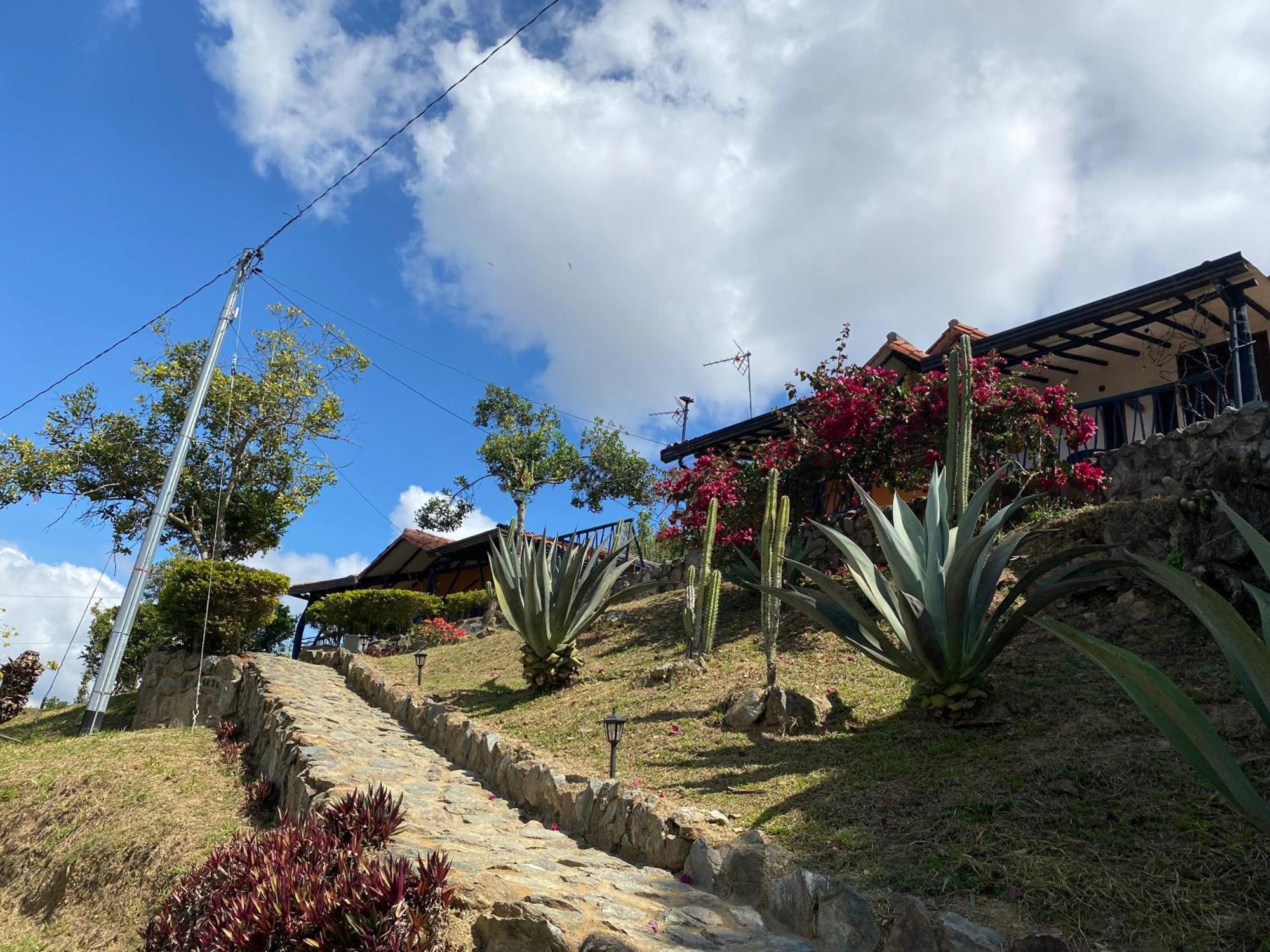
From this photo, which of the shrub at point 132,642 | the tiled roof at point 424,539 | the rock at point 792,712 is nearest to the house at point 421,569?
the tiled roof at point 424,539

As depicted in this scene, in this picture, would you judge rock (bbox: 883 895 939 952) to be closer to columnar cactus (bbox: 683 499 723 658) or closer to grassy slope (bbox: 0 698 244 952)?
grassy slope (bbox: 0 698 244 952)

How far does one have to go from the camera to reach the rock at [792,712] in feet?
17.8

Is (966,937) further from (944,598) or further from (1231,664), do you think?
(944,598)

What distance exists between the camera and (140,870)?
563 centimetres

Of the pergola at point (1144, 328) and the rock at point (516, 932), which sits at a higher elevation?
the pergola at point (1144, 328)

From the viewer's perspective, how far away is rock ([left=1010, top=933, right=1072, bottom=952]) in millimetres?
2500

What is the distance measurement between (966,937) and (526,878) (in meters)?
1.96

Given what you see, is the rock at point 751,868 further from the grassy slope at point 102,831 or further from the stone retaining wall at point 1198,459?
the stone retaining wall at point 1198,459

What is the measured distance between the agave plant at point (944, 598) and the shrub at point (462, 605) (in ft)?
46.0

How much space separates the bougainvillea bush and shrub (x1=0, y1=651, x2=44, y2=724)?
1143 cm

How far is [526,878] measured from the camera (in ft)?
12.2

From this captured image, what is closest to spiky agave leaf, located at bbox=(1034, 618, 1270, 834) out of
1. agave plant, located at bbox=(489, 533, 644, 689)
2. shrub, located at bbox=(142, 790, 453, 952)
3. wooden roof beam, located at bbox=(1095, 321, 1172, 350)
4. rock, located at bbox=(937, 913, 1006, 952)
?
rock, located at bbox=(937, 913, 1006, 952)

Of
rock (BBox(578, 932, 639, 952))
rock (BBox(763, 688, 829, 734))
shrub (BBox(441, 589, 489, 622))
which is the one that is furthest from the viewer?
shrub (BBox(441, 589, 489, 622))

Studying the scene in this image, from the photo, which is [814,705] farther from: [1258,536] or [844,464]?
[844,464]
